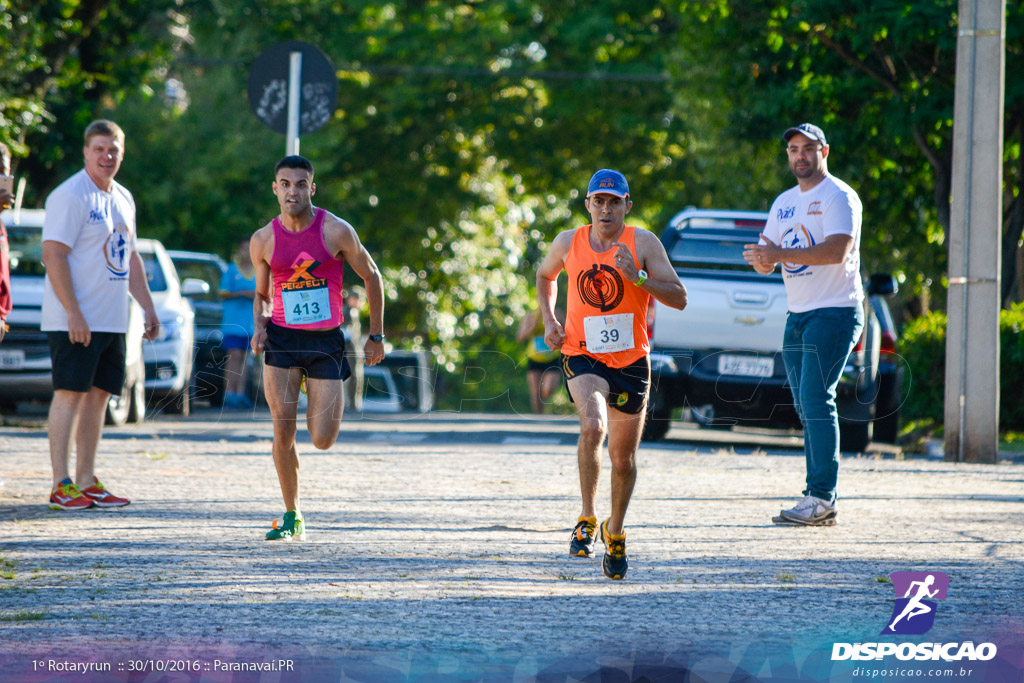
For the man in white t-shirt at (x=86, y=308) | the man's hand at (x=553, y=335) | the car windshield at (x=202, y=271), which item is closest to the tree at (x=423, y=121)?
the car windshield at (x=202, y=271)

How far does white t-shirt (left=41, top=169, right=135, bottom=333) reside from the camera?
7863 millimetres

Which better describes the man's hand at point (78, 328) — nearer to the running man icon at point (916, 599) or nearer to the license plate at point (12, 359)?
the running man icon at point (916, 599)

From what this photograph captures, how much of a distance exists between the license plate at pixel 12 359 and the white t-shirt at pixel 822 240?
25.3ft

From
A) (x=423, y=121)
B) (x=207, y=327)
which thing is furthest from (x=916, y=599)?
(x=423, y=121)

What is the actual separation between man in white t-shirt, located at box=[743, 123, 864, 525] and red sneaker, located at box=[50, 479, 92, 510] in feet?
12.4

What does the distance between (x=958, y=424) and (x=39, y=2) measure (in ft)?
39.8

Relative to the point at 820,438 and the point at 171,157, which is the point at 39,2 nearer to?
the point at 171,157

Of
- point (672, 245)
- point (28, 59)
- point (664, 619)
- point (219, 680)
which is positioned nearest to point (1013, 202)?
point (672, 245)

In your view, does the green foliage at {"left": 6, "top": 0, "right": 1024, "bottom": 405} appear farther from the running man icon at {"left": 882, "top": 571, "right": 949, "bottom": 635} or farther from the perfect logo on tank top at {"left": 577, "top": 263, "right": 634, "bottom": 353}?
the running man icon at {"left": 882, "top": 571, "right": 949, "bottom": 635}

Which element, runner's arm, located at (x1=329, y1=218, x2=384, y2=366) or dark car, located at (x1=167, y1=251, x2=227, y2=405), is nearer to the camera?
runner's arm, located at (x1=329, y1=218, x2=384, y2=366)

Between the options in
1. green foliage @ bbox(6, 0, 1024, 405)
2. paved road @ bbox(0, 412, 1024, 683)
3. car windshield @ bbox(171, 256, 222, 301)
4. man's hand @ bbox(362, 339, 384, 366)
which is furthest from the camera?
car windshield @ bbox(171, 256, 222, 301)

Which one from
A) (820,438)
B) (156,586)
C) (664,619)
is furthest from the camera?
(820,438)

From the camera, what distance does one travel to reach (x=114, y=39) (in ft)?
68.9

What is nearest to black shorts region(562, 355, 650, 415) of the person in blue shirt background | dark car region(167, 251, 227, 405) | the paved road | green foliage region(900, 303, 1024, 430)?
the paved road
